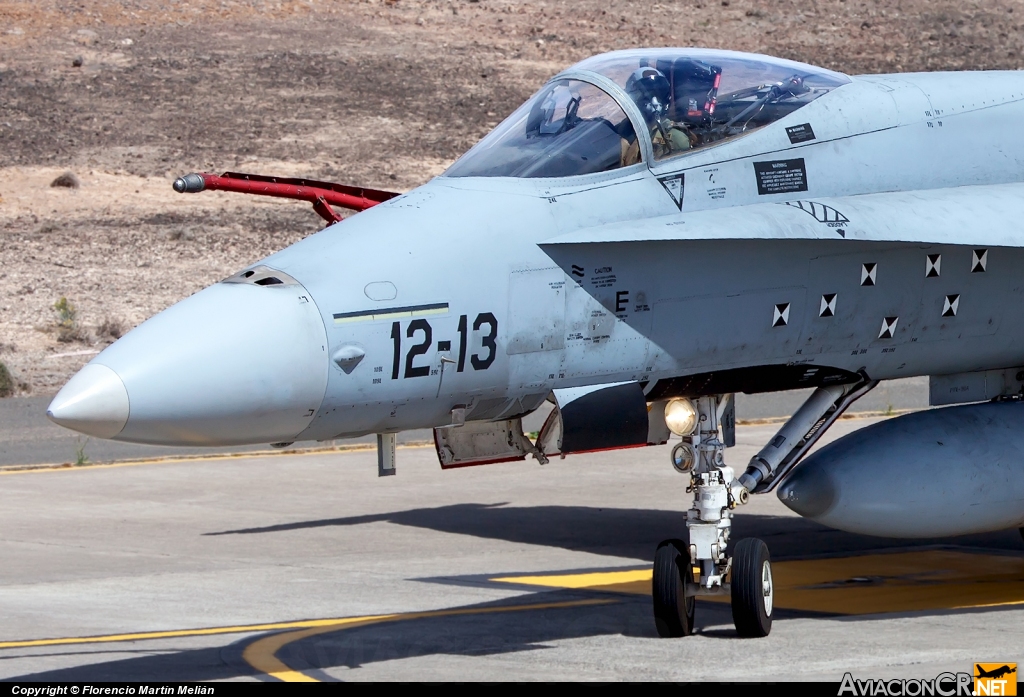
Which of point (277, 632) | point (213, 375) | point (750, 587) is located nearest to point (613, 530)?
point (277, 632)

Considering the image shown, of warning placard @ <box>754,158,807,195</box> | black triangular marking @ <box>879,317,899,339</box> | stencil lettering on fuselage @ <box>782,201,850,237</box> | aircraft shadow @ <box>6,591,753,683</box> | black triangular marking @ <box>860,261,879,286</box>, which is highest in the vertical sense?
warning placard @ <box>754,158,807,195</box>

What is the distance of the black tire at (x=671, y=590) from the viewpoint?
8.91 meters

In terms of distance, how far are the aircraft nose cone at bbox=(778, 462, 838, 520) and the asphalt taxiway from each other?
69 cm

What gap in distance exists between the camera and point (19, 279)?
30062 millimetres

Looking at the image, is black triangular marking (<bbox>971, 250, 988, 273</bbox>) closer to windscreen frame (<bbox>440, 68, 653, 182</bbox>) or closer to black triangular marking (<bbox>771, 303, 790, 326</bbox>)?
black triangular marking (<bbox>771, 303, 790, 326</bbox>)

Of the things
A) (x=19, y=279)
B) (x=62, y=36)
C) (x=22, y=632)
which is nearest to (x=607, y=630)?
(x=22, y=632)

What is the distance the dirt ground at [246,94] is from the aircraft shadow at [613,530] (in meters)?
11.2

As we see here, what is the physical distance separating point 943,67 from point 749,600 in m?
41.9

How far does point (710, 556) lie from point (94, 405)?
380cm

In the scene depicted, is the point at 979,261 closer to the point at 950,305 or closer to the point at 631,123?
the point at 950,305

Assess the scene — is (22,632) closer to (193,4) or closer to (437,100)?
(437,100)

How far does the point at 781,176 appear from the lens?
29.5 ft

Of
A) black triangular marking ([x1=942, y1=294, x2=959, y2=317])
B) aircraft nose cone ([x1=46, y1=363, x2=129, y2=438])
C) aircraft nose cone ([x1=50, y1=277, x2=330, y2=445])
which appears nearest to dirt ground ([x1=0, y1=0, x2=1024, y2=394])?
black triangular marking ([x1=942, y1=294, x2=959, y2=317])

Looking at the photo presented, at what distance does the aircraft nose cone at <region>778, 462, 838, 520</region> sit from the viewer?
9617 millimetres
